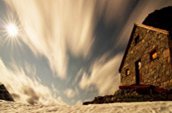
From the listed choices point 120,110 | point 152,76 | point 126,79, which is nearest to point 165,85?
point 152,76

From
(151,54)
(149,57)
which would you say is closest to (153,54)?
(151,54)

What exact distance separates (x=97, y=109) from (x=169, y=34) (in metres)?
13.6

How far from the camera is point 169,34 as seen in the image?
16734mm

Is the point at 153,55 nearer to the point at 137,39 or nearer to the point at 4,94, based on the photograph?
the point at 137,39

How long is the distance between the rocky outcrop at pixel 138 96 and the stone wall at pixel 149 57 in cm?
421

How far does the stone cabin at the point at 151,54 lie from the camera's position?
54.7 ft

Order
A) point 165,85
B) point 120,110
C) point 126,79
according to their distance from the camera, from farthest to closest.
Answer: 1. point 126,79
2. point 165,85
3. point 120,110

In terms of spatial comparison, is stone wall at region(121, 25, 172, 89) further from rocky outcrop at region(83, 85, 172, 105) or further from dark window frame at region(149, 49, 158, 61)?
rocky outcrop at region(83, 85, 172, 105)

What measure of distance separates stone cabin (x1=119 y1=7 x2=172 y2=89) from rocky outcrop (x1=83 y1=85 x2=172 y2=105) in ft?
13.7

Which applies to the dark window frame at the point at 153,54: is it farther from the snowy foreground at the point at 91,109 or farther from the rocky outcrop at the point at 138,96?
the snowy foreground at the point at 91,109

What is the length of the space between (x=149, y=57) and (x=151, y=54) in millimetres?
308

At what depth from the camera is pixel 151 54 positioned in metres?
18.9

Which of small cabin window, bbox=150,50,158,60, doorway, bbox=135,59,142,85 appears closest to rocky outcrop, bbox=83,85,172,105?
small cabin window, bbox=150,50,158,60

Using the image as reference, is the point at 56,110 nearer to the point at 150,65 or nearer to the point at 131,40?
the point at 150,65
